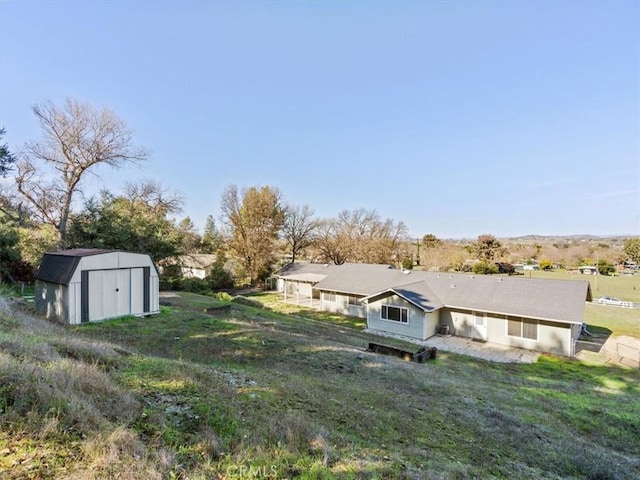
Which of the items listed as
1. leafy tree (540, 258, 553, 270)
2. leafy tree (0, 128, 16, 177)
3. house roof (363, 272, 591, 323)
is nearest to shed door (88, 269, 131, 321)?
leafy tree (0, 128, 16, 177)

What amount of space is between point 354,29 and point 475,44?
5.87 meters

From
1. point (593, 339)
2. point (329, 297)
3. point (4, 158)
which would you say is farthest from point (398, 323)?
point (4, 158)

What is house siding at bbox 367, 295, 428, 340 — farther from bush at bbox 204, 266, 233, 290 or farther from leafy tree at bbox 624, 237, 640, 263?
leafy tree at bbox 624, 237, 640, 263

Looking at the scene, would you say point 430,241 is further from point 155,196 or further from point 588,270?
point 155,196

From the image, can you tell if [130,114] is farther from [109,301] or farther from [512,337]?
[512,337]

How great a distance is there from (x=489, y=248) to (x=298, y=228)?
26.5 metres

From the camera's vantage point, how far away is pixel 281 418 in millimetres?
4316

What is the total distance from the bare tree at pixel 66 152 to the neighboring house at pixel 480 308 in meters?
18.9

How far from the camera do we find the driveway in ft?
46.2

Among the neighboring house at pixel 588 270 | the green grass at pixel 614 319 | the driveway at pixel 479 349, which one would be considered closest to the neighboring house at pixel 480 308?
the driveway at pixel 479 349

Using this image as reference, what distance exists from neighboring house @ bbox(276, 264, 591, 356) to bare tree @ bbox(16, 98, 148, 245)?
18.9 meters

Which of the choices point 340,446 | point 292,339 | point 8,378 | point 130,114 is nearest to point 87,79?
point 130,114

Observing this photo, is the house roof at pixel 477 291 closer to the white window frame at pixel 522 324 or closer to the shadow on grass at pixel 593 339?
the white window frame at pixel 522 324

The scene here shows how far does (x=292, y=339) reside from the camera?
1130 cm
